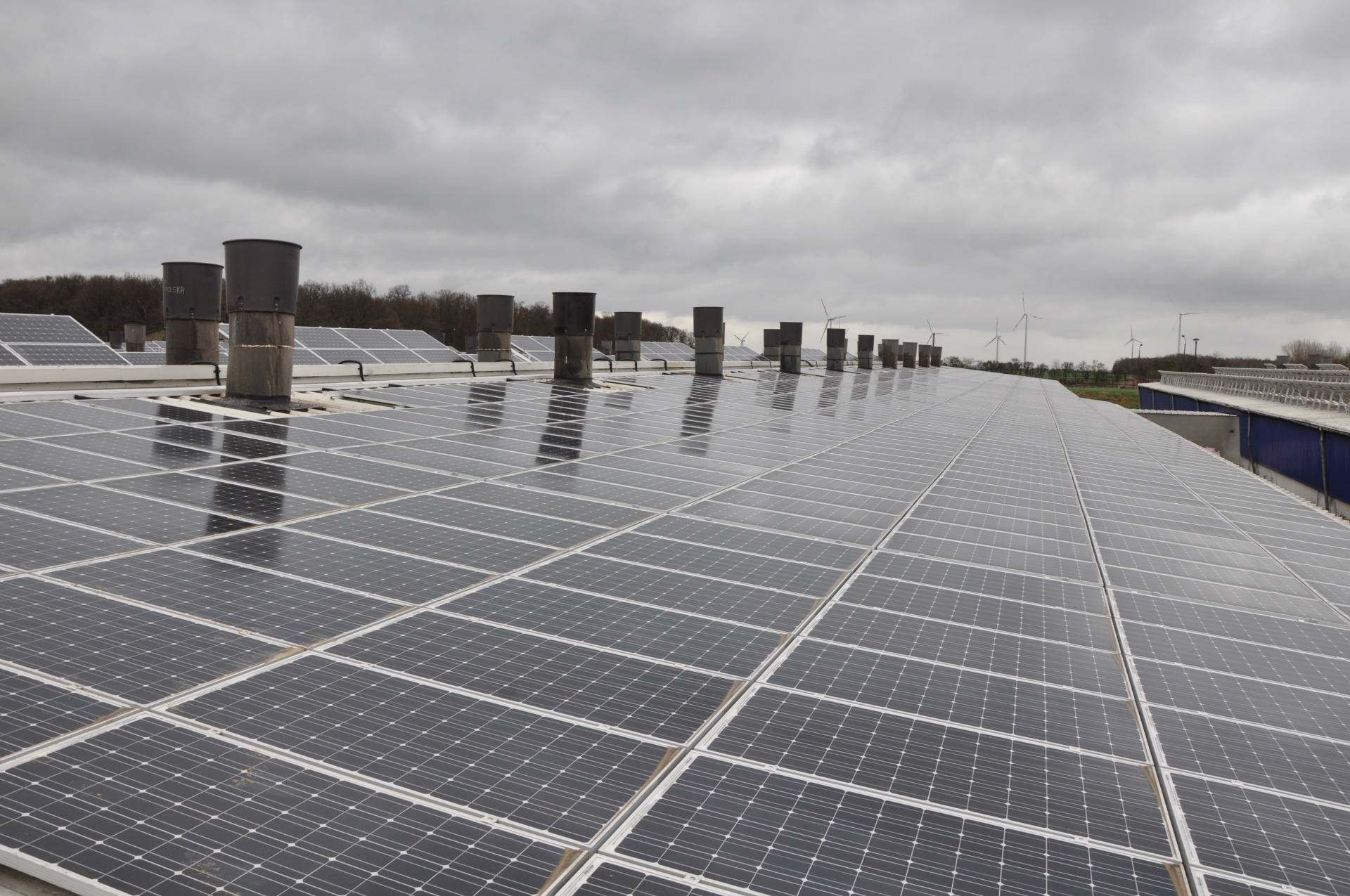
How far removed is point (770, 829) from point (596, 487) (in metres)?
9.59

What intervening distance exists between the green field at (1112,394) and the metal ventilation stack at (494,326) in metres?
95.9

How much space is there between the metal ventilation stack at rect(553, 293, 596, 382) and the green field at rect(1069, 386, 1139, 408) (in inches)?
3893

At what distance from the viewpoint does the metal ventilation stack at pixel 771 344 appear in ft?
264

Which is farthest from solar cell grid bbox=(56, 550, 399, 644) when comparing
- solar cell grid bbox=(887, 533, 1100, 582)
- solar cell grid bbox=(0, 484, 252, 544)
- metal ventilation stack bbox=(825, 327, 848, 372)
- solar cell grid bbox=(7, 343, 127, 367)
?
metal ventilation stack bbox=(825, 327, 848, 372)

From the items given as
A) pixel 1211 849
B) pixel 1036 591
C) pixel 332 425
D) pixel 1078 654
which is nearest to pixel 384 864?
pixel 1211 849

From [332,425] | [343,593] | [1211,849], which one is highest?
[332,425]

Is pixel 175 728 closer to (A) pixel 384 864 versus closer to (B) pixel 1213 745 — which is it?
(A) pixel 384 864

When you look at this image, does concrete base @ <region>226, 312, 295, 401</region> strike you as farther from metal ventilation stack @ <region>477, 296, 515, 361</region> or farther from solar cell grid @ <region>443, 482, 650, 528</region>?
metal ventilation stack @ <region>477, 296, 515, 361</region>

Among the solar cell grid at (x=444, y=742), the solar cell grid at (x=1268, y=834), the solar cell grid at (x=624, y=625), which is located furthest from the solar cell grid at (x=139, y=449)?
the solar cell grid at (x=1268, y=834)

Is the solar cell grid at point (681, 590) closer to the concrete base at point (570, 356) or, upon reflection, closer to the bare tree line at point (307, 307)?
the concrete base at point (570, 356)

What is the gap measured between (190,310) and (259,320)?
29.9ft

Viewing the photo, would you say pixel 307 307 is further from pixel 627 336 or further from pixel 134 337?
pixel 627 336

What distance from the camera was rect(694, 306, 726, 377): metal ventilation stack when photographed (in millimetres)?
47375

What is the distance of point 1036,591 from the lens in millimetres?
10492
